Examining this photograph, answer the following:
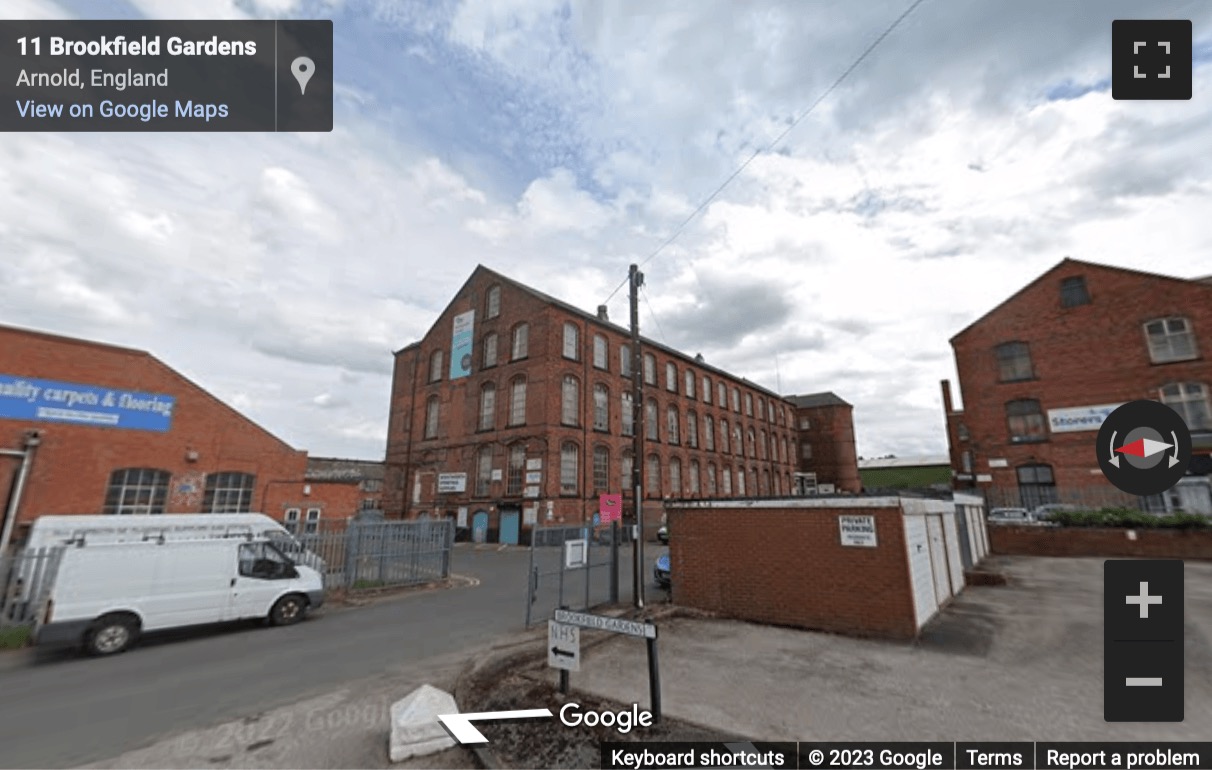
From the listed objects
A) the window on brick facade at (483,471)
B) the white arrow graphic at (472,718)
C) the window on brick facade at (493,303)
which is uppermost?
the window on brick facade at (493,303)

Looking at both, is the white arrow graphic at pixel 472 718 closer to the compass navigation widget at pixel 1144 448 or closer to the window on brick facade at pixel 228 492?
the compass navigation widget at pixel 1144 448

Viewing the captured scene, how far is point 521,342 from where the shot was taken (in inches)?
1305

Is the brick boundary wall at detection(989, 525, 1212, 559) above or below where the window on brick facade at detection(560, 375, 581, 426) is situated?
below

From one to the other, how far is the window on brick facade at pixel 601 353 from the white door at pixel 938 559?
2446 cm

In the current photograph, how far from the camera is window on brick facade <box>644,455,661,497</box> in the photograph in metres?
36.2

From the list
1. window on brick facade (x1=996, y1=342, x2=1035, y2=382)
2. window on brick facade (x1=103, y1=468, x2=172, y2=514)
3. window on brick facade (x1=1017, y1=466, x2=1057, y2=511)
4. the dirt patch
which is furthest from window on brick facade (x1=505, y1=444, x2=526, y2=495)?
window on brick facade (x1=996, y1=342, x2=1035, y2=382)

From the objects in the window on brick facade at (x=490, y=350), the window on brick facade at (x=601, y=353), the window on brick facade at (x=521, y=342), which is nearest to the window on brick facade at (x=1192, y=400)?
the window on brick facade at (x=601, y=353)

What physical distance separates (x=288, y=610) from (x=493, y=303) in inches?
1056

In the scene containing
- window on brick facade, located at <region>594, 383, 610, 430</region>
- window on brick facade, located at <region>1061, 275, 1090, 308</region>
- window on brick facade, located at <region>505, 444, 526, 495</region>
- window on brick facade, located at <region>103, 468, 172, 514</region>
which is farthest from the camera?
window on brick facade, located at <region>594, 383, 610, 430</region>

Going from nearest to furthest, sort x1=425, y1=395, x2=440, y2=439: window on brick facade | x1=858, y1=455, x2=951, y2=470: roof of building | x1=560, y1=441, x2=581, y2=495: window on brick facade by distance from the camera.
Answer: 1. x1=560, y1=441, x2=581, y2=495: window on brick facade
2. x1=425, y1=395, x2=440, y2=439: window on brick facade
3. x1=858, y1=455, x2=951, y2=470: roof of building

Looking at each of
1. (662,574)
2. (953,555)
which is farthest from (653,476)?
(953,555)

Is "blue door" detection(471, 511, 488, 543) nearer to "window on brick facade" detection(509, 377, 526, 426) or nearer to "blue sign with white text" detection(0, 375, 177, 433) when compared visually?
"window on brick facade" detection(509, 377, 526, 426)

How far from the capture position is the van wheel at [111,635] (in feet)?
A: 29.3

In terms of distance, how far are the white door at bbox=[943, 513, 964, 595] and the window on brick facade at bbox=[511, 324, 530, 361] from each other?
79.7ft
